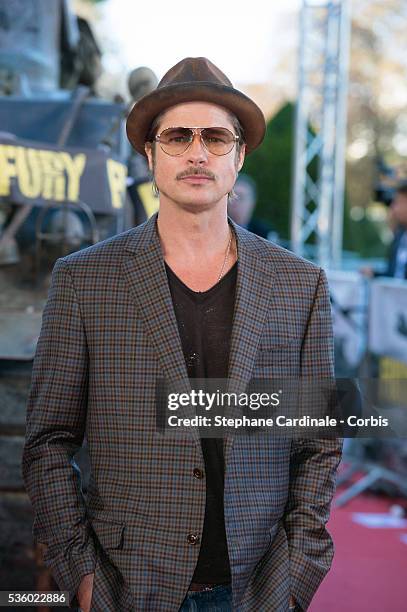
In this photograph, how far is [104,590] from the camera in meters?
2.03

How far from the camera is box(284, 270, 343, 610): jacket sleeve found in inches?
83.6

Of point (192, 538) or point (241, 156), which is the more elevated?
point (241, 156)

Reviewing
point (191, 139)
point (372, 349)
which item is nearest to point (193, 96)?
point (191, 139)

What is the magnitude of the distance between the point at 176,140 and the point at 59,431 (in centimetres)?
86

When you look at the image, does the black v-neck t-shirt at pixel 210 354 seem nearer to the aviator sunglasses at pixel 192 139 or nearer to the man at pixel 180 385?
the man at pixel 180 385

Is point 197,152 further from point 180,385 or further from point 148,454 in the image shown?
point 148,454

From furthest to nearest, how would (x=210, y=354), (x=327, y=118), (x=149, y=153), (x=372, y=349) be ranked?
1. (x=327, y=118)
2. (x=372, y=349)
3. (x=149, y=153)
4. (x=210, y=354)

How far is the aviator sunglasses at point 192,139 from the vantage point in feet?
7.01

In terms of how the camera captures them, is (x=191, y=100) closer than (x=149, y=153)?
Yes

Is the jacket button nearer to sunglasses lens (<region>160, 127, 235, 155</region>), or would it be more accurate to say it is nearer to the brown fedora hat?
sunglasses lens (<region>160, 127, 235, 155</region>)

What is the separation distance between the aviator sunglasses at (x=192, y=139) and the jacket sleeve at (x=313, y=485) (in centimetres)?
47

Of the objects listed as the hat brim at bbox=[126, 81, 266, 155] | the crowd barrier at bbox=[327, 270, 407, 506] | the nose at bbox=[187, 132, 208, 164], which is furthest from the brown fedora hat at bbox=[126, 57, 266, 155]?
the crowd barrier at bbox=[327, 270, 407, 506]

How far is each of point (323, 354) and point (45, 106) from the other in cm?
257

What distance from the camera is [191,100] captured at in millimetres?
2170
